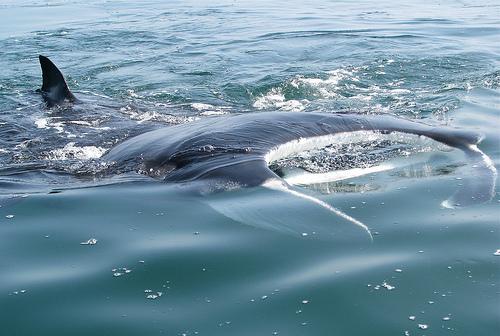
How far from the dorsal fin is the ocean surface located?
0.74 ft

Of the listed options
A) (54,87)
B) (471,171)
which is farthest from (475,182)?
(54,87)

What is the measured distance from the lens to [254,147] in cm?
770

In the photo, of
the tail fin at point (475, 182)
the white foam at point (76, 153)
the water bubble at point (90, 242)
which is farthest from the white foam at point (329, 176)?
the white foam at point (76, 153)

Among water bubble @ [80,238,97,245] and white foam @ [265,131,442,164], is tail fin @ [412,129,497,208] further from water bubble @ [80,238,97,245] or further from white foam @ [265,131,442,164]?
water bubble @ [80,238,97,245]

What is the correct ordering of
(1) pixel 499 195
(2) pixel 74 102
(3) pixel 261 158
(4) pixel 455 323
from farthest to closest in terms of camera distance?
(2) pixel 74 102 < (3) pixel 261 158 < (1) pixel 499 195 < (4) pixel 455 323

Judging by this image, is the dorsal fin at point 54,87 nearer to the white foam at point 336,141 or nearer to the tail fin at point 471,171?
the white foam at point 336,141

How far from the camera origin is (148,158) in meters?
7.97

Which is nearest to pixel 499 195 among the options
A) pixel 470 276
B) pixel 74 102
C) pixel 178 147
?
pixel 470 276

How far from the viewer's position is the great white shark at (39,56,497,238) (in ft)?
22.8

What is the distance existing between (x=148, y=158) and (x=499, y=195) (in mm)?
3537

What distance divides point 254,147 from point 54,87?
18.6 feet

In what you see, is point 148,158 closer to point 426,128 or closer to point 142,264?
point 142,264

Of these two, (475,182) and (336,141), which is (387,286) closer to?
(475,182)

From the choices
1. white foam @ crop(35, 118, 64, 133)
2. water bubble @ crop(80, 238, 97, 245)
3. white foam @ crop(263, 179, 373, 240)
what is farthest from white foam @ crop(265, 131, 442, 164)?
white foam @ crop(35, 118, 64, 133)
